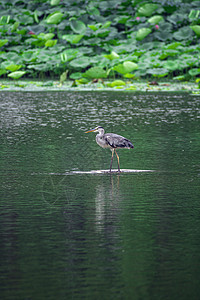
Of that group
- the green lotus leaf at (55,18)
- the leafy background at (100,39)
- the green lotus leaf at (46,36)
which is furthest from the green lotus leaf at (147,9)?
the green lotus leaf at (46,36)

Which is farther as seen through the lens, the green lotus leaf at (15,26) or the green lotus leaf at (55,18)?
the green lotus leaf at (15,26)

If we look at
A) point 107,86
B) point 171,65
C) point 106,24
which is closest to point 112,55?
point 171,65

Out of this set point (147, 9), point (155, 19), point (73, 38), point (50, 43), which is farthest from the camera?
point (147, 9)

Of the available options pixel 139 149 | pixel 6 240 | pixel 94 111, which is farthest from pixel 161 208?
pixel 94 111

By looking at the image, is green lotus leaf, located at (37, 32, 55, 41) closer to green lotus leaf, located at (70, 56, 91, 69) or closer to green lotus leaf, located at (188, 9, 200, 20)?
green lotus leaf, located at (70, 56, 91, 69)

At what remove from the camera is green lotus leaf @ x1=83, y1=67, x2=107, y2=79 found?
1043 inches

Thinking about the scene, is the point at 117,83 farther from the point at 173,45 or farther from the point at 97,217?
the point at 97,217

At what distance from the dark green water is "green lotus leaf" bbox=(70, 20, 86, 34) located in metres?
18.0

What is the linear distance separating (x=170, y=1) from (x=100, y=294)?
31.6 meters

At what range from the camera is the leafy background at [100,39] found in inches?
1124

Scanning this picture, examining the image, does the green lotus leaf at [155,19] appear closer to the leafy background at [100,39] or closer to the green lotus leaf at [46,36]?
the leafy background at [100,39]

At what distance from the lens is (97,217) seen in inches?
260

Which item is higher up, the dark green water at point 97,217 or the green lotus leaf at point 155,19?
the dark green water at point 97,217

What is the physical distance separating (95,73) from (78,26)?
5786mm
